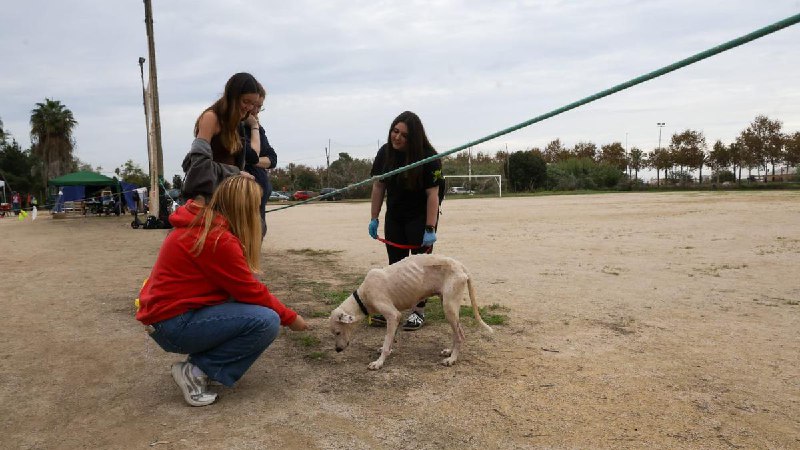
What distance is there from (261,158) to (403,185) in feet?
4.27

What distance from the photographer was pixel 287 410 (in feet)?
10.8

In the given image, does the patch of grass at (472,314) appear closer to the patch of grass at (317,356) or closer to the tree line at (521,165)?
the patch of grass at (317,356)

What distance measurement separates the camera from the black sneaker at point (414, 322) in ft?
16.7

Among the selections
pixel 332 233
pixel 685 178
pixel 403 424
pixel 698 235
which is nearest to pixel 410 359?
pixel 403 424

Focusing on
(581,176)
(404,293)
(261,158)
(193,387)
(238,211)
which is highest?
(581,176)

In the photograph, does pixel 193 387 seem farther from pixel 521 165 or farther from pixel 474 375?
pixel 521 165

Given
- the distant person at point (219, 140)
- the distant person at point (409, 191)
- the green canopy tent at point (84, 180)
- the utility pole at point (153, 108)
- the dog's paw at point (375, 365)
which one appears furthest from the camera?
the green canopy tent at point (84, 180)

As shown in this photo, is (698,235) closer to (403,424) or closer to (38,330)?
(403,424)

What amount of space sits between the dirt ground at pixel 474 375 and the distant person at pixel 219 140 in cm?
140

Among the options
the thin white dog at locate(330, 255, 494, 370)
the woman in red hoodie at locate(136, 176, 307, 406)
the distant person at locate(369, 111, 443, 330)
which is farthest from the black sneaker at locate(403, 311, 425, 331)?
the woman in red hoodie at locate(136, 176, 307, 406)

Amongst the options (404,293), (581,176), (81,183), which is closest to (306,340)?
(404,293)

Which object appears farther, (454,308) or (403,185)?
(403,185)

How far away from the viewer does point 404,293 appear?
4.23m

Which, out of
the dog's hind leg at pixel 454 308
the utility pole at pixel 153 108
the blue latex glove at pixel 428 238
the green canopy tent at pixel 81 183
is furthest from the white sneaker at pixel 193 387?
the green canopy tent at pixel 81 183
